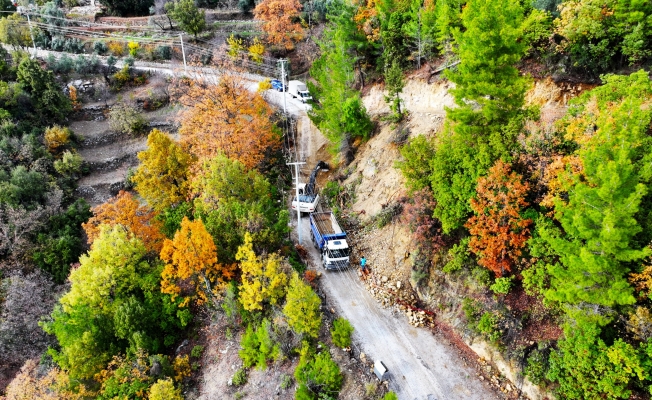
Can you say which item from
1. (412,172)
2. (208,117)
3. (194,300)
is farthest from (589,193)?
(208,117)

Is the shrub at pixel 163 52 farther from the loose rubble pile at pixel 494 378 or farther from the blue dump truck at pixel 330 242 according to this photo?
the loose rubble pile at pixel 494 378

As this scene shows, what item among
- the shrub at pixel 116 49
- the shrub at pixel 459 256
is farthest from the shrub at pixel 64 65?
the shrub at pixel 459 256

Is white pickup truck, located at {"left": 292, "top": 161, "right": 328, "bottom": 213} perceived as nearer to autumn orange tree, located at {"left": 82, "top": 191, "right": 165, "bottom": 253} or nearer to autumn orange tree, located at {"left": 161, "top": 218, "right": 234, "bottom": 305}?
autumn orange tree, located at {"left": 161, "top": 218, "right": 234, "bottom": 305}

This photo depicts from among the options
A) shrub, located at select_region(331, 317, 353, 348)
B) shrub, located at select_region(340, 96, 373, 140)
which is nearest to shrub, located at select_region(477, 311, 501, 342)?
shrub, located at select_region(331, 317, 353, 348)

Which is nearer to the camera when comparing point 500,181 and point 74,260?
point 500,181

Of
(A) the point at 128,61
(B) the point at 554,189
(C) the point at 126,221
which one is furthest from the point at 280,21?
(B) the point at 554,189

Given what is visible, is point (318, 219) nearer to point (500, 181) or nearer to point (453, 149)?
point (453, 149)

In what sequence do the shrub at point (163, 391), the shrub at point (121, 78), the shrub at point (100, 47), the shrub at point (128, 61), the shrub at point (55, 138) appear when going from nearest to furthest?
1. the shrub at point (163, 391)
2. the shrub at point (55, 138)
3. the shrub at point (121, 78)
4. the shrub at point (128, 61)
5. the shrub at point (100, 47)

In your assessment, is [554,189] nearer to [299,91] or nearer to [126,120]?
[299,91]

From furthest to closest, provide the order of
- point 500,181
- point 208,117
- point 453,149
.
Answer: point 208,117 → point 453,149 → point 500,181
